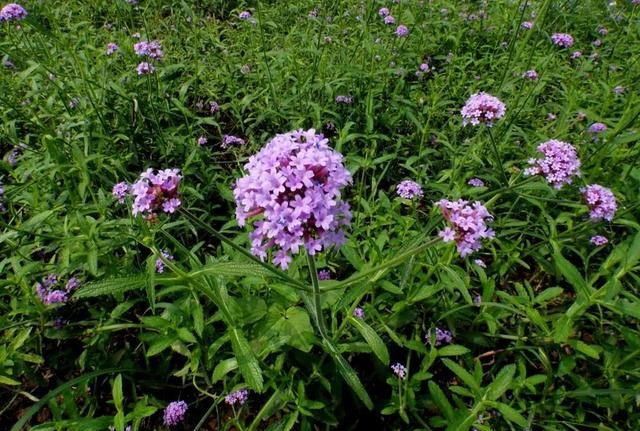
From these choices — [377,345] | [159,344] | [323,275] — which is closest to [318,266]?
[323,275]

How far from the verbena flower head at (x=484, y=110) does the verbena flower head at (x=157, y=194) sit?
2.27 metres

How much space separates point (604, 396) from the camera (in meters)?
2.71

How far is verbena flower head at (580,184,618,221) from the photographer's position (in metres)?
2.75

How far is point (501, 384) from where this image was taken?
2381mm

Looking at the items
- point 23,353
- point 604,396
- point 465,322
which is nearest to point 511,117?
point 465,322

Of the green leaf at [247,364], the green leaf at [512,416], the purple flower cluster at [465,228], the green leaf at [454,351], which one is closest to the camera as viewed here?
the purple flower cluster at [465,228]

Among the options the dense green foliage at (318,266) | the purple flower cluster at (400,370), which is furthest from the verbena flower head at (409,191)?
the purple flower cluster at (400,370)

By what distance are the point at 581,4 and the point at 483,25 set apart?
214 centimetres

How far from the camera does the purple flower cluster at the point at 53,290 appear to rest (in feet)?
9.84

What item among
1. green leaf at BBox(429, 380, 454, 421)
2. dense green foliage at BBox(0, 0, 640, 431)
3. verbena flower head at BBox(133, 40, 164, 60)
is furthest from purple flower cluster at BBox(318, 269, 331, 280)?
verbena flower head at BBox(133, 40, 164, 60)

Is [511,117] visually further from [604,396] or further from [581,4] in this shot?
[581,4]

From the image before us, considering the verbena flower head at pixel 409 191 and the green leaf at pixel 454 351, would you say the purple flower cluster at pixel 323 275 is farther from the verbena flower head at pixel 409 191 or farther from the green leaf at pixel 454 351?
the green leaf at pixel 454 351

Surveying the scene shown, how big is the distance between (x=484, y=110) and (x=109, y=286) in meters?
2.76

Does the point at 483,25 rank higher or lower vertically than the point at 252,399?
higher
